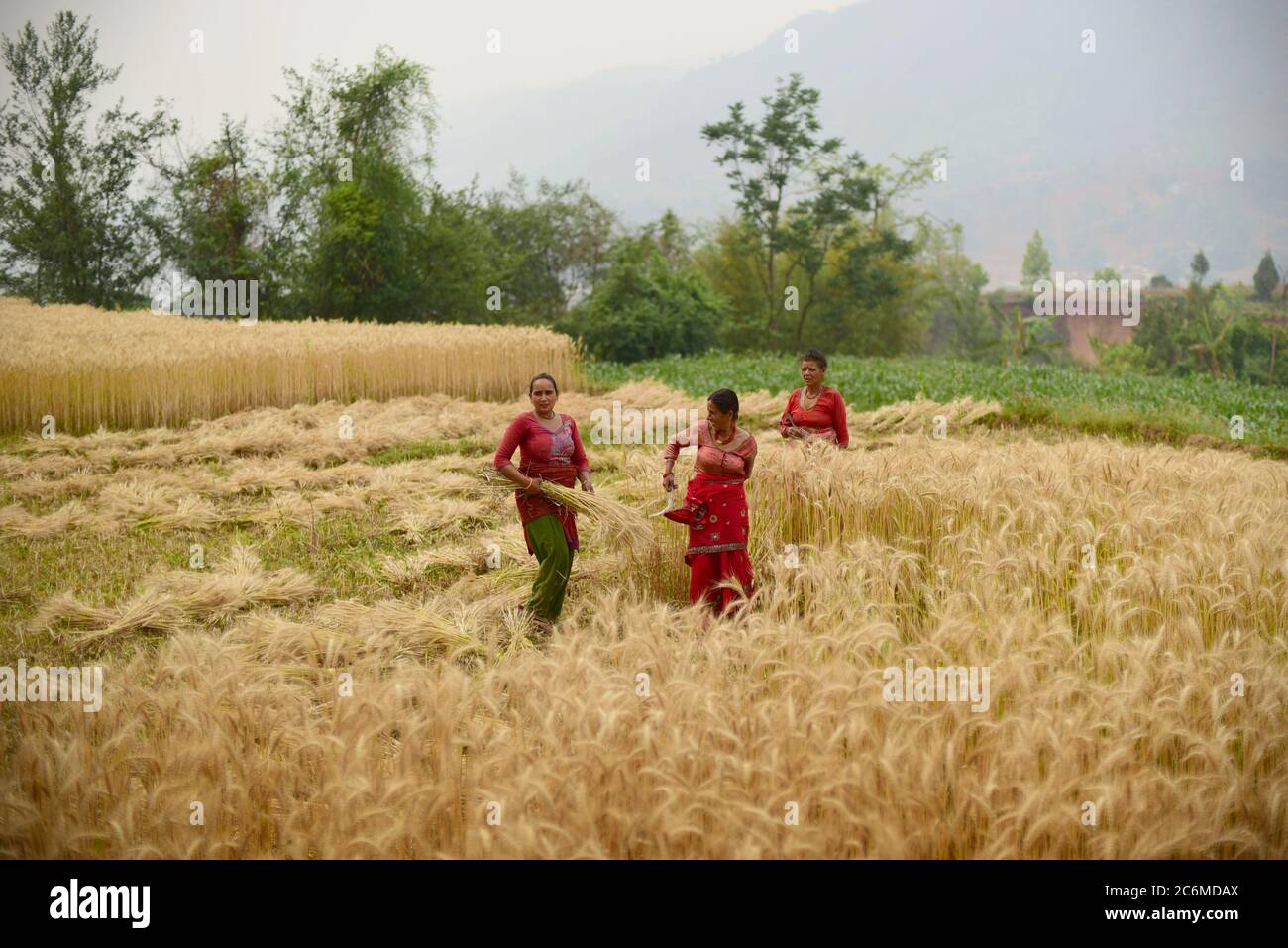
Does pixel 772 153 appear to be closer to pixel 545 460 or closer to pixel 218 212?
pixel 218 212

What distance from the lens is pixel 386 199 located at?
3594 centimetres

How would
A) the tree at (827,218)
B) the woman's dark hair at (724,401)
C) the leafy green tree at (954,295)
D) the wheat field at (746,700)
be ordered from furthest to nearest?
the leafy green tree at (954,295) < the tree at (827,218) < the woman's dark hair at (724,401) < the wheat field at (746,700)

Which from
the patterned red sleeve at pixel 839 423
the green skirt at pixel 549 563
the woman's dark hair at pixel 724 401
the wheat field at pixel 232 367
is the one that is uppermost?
the wheat field at pixel 232 367

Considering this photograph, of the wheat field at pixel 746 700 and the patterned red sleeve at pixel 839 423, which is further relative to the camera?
the patterned red sleeve at pixel 839 423

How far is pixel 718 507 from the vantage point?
5.83m

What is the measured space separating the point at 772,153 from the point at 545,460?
120 feet

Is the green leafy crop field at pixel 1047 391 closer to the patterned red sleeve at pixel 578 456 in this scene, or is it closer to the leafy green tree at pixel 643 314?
the leafy green tree at pixel 643 314

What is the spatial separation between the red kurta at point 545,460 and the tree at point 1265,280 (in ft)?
225

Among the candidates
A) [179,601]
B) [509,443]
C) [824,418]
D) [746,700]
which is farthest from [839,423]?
[179,601]

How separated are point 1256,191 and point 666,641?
199m

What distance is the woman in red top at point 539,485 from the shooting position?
620cm

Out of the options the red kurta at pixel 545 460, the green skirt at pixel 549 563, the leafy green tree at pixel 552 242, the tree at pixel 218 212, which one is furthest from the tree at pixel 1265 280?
the green skirt at pixel 549 563

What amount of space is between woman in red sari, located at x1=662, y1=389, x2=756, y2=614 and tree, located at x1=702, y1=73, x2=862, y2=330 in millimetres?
35110
